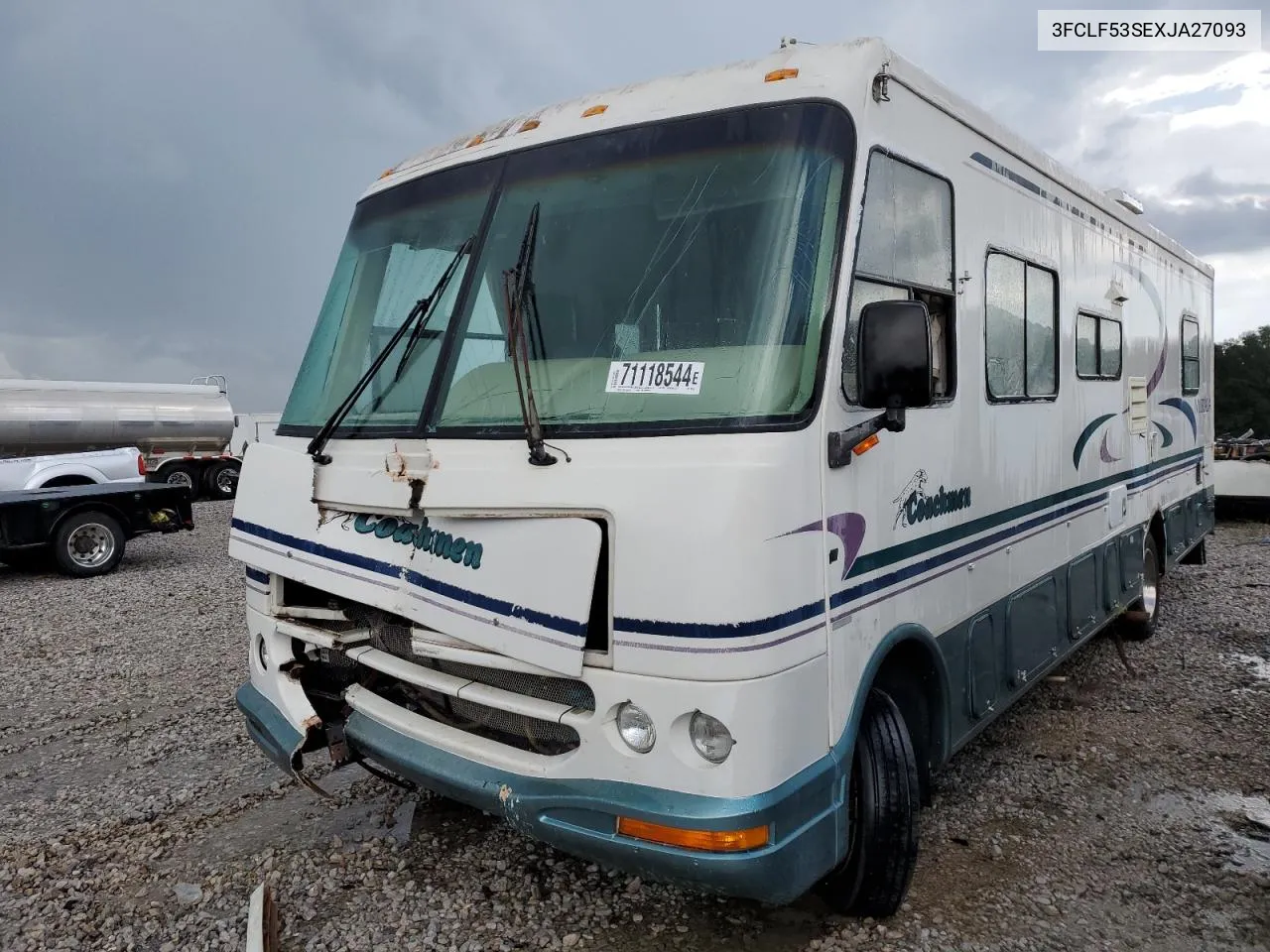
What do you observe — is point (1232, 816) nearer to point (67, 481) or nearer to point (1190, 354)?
point (1190, 354)

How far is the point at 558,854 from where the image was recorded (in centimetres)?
381

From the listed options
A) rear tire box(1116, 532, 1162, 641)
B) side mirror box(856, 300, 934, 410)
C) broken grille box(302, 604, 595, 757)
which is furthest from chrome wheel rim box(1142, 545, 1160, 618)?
broken grille box(302, 604, 595, 757)

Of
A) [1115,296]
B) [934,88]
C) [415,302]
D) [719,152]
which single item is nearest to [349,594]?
[415,302]

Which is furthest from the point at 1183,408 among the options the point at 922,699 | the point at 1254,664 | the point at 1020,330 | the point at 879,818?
the point at 879,818

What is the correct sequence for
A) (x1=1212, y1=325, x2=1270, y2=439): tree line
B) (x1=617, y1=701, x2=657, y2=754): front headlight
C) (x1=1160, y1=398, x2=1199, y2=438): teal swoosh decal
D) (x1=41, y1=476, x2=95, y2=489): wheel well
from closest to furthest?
(x1=617, y1=701, x2=657, y2=754): front headlight, (x1=1160, y1=398, x2=1199, y2=438): teal swoosh decal, (x1=41, y1=476, x2=95, y2=489): wheel well, (x1=1212, y1=325, x2=1270, y2=439): tree line

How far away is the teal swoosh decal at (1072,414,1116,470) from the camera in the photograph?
201 inches

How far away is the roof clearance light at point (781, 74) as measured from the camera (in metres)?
3.04

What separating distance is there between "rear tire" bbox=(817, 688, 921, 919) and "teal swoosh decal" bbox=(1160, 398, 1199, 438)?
16.7 feet

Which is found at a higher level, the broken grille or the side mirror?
the side mirror

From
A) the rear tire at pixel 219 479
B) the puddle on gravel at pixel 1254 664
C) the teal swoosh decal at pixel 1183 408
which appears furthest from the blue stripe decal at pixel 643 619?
the rear tire at pixel 219 479

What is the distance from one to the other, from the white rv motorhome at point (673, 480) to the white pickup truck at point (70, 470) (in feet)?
38.7

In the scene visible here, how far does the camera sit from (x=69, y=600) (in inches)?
388

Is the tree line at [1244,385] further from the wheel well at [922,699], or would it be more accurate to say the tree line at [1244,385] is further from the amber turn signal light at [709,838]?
the amber turn signal light at [709,838]

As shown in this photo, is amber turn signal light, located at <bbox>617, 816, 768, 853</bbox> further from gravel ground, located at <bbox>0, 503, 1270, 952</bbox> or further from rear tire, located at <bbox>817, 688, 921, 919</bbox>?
gravel ground, located at <bbox>0, 503, 1270, 952</bbox>
